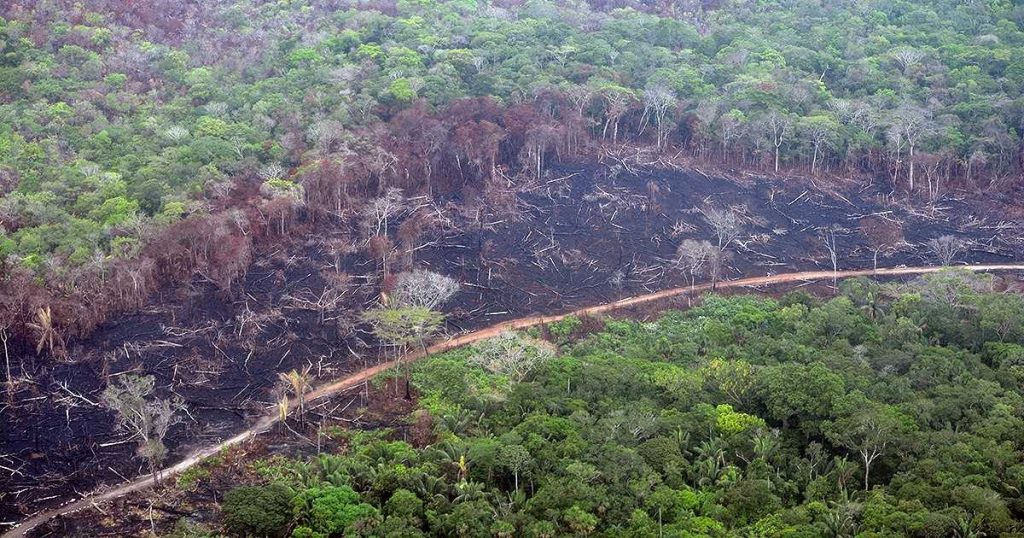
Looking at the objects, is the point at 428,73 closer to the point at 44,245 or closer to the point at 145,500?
the point at 44,245

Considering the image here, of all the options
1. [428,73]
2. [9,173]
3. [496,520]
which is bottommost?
[496,520]

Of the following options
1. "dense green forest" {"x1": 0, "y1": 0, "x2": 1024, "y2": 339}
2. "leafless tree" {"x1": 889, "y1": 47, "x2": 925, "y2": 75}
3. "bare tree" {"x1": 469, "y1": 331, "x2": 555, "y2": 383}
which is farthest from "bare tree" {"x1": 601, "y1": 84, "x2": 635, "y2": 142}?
"leafless tree" {"x1": 889, "y1": 47, "x2": 925, "y2": 75}

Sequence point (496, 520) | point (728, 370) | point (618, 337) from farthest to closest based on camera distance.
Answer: point (618, 337), point (728, 370), point (496, 520)

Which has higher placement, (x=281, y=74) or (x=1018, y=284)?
(x=281, y=74)

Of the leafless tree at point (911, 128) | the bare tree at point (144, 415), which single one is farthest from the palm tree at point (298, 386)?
the leafless tree at point (911, 128)

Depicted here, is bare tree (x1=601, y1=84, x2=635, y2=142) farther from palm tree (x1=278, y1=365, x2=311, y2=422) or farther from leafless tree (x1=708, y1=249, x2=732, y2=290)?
palm tree (x1=278, y1=365, x2=311, y2=422)

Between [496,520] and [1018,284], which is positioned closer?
[496,520]

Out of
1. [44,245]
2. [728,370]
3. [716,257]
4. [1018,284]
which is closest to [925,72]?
[1018,284]

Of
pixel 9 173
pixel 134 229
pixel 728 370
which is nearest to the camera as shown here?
pixel 728 370
